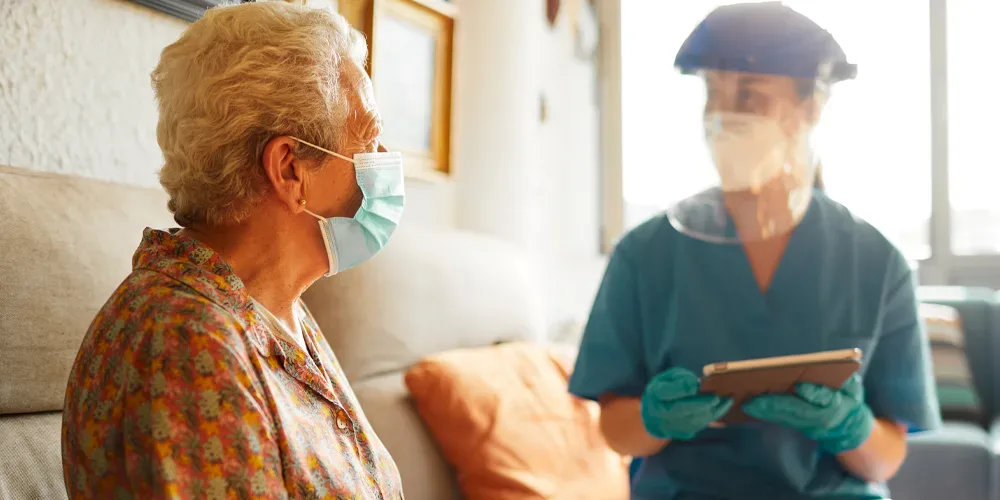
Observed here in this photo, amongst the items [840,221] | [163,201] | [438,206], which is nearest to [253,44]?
[163,201]

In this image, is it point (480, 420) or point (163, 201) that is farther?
point (480, 420)

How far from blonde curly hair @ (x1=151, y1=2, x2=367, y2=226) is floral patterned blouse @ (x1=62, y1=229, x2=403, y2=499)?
77mm

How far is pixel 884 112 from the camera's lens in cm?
353

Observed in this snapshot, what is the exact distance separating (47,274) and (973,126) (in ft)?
11.9

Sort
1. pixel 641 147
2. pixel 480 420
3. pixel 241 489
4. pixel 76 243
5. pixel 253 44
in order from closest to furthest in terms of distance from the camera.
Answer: pixel 241 489 → pixel 253 44 → pixel 76 243 → pixel 480 420 → pixel 641 147

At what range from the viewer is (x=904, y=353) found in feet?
3.92

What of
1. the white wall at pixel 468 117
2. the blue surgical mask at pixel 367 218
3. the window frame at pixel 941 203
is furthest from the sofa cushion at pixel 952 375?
the blue surgical mask at pixel 367 218

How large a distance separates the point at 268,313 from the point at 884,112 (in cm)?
329

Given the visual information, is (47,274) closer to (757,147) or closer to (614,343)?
(614,343)

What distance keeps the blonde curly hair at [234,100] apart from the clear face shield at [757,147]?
54 cm

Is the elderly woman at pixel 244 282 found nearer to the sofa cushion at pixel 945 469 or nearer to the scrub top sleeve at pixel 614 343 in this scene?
the scrub top sleeve at pixel 614 343

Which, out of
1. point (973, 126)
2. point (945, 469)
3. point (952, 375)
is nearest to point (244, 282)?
point (945, 469)

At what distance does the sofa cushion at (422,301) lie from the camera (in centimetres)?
153

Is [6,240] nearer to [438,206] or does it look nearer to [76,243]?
[76,243]
